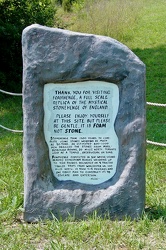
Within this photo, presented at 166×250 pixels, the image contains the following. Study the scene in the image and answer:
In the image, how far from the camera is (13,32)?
33.0 ft

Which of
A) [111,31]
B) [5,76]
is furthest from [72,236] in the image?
[111,31]

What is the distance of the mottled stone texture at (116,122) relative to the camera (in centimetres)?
381

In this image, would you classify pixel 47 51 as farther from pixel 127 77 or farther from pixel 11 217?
pixel 11 217

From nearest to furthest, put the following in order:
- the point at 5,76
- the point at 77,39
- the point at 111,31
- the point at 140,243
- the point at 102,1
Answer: the point at 140,243 → the point at 77,39 → the point at 5,76 → the point at 111,31 → the point at 102,1

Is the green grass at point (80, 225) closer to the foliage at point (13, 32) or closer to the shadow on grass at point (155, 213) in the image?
the shadow on grass at point (155, 213)

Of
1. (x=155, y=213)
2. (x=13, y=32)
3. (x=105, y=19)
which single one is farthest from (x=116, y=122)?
(x=105, y=19)

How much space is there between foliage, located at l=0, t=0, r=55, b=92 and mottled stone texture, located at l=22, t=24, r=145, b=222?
20.5ft

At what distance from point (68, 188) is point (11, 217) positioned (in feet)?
1.77

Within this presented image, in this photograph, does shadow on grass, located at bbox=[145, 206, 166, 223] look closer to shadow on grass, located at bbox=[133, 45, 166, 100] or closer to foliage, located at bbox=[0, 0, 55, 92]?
shadow on grass, located at bbox=[133, 45, 166, 100]

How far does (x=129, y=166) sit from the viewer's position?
12.7ft

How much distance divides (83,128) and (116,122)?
0.89 ft

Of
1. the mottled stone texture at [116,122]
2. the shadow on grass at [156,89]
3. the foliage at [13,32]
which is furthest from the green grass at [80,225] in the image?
the foliage at [13,32]

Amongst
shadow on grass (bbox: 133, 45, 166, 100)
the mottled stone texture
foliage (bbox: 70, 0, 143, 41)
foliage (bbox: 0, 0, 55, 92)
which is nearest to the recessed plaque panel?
the mottled stone texture

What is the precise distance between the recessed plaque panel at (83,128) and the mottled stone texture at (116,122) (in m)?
0.05
